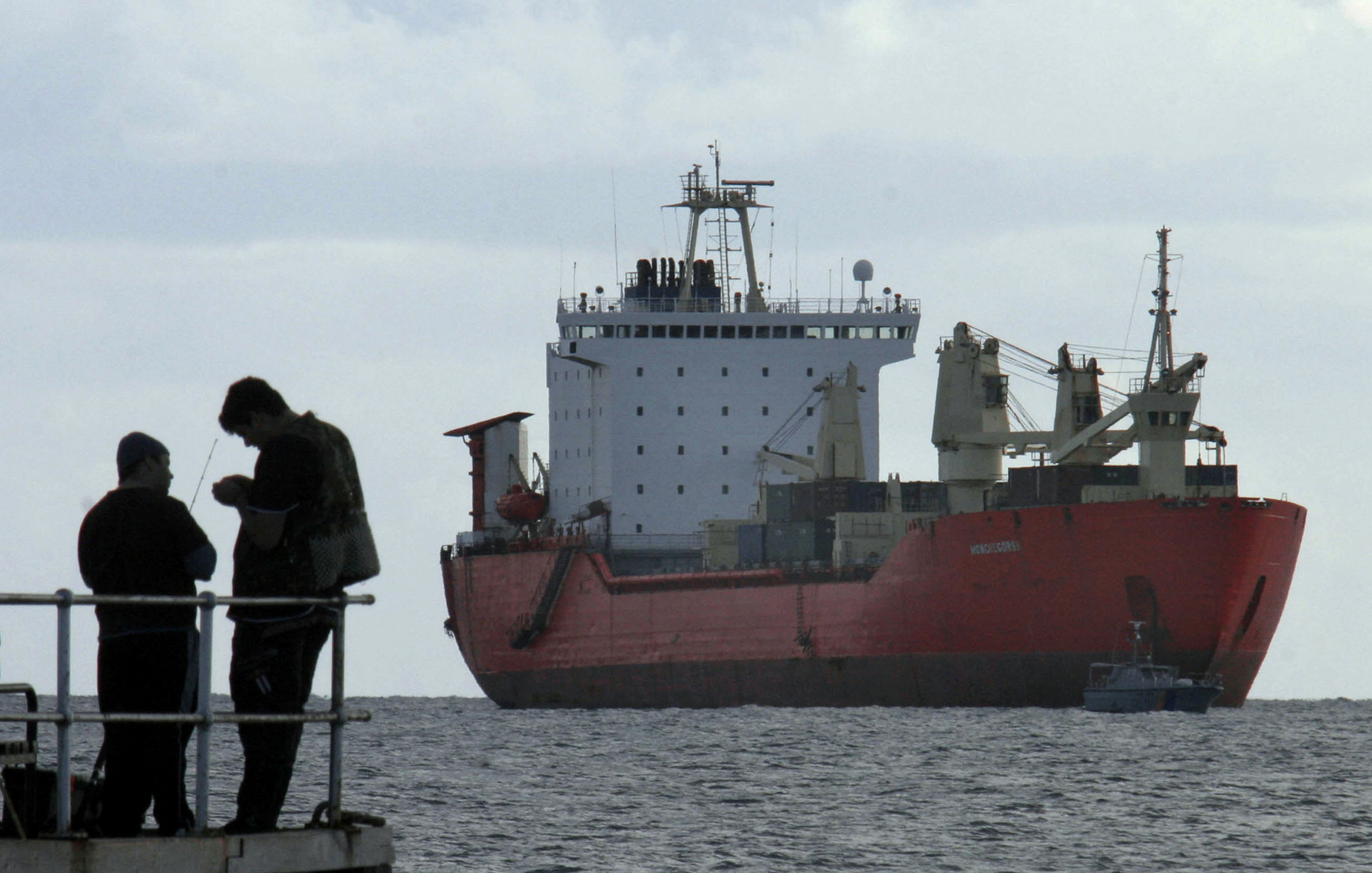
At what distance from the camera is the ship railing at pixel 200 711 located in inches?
221

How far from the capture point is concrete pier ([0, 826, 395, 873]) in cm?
577

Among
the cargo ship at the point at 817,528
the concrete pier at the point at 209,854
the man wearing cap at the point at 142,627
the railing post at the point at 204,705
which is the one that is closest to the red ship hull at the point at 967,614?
the cargo ship at the point at 817,528

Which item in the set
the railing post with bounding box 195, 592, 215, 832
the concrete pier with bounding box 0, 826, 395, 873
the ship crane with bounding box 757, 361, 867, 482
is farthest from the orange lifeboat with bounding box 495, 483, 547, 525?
the railing post with bounding box 195, 592, 215, 832

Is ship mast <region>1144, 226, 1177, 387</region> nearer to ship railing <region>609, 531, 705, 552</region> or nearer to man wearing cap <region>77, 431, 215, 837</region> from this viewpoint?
ship railing <region>609, 531, 705, 552</region>

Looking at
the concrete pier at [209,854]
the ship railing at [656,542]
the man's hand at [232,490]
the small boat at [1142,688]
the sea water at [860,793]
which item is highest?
the ship railing at [656,542]

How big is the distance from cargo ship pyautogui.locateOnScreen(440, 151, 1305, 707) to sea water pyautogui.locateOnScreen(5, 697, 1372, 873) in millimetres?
1539

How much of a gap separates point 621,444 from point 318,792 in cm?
2245

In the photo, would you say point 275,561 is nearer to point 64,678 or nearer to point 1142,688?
Result: point 64,678

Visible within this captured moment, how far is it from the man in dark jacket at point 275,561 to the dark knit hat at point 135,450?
227 mm

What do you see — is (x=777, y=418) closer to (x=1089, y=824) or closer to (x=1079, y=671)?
(x=1079, y=671)

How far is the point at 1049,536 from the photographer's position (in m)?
34.6

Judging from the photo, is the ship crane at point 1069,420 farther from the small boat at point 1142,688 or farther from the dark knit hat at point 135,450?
the dark knit hat at point 135,450

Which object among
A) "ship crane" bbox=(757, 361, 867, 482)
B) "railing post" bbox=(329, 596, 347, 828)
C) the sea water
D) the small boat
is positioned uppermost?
"ship crane" bbox=(757, 361, 867, 482)

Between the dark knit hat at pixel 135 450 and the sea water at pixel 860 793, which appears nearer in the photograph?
the dark knit hat at pixel 135 450
